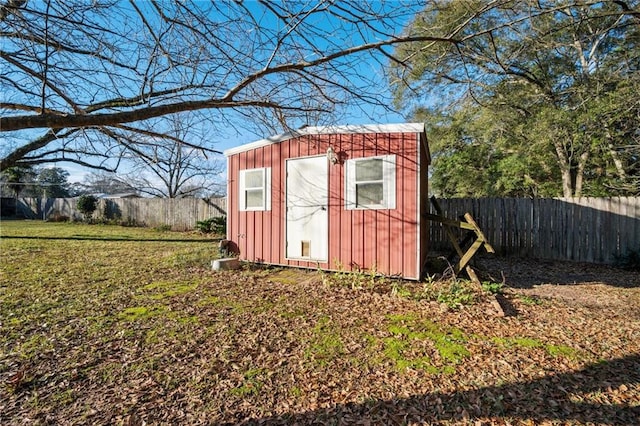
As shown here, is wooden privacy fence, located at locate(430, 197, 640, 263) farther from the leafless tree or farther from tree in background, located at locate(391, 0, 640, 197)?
the leafless tree

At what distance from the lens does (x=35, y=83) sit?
126 inches

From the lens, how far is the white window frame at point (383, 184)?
5402 mm

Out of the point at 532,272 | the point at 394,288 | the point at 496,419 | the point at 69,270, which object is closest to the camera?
the point at 496,419

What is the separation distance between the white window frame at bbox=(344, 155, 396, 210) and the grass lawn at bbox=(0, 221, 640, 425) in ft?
4.68

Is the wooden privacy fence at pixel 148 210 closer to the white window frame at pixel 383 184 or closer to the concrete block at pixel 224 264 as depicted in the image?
the concrete block at pixel 224 264

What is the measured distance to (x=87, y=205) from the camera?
17750mm

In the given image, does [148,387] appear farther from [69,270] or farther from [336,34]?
[69,270]

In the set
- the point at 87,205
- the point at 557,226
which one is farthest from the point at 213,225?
the point at 557,226

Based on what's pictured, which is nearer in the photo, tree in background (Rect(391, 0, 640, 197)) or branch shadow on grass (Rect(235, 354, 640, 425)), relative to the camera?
branch shadow on grass (Rect(235, 354, 640, 425))

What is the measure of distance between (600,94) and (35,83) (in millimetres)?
11200

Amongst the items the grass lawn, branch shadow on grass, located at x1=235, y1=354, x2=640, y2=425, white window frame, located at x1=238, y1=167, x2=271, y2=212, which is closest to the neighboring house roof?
white window frame, located at x1=238, y1=167, x2=271, y2=212

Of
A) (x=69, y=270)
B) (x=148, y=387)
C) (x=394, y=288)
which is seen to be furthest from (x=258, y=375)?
(x=69, y=270)

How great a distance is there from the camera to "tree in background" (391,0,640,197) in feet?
23.0

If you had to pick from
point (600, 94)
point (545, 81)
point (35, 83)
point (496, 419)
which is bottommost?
point (496, 419)
